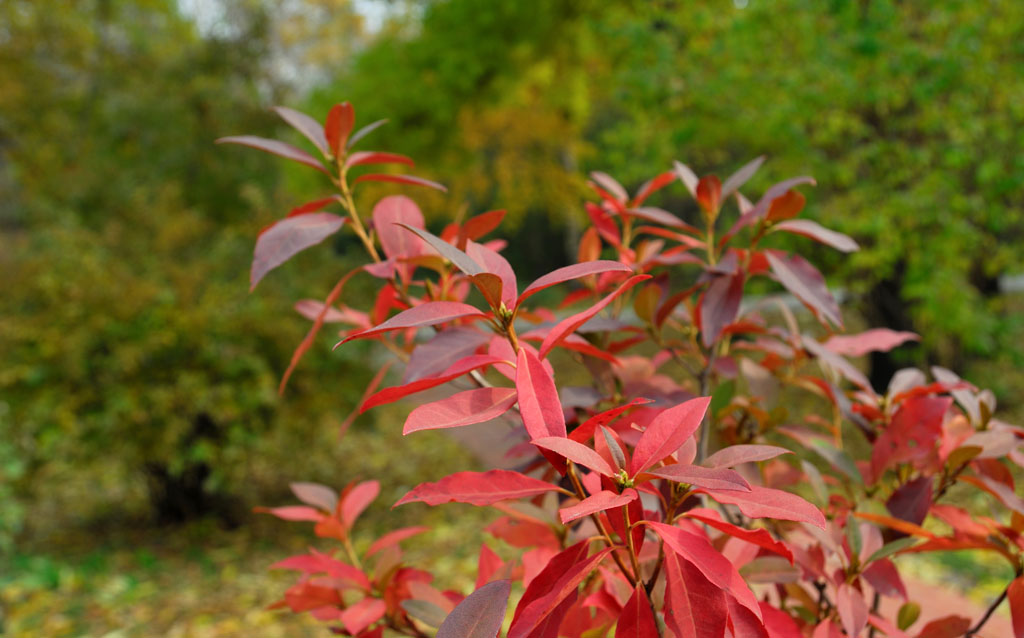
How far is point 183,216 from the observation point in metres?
3.94

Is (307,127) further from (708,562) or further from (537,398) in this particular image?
(708,562)

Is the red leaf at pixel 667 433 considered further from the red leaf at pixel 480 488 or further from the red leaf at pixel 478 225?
the red leaf at pixel 478 225

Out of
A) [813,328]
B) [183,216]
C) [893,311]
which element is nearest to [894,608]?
[183,216]

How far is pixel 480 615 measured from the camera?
1.79 feet

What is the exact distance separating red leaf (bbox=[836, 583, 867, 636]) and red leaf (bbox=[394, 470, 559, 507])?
1.16 feet

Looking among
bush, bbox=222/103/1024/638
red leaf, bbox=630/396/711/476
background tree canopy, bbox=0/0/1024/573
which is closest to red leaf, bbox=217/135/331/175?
bush, bbox=222/103/1024/638

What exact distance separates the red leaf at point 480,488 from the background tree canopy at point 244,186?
3029 millimetres

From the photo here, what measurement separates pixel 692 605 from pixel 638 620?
0.20ft

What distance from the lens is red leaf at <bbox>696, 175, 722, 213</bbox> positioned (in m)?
0.95

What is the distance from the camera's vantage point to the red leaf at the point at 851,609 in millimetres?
688

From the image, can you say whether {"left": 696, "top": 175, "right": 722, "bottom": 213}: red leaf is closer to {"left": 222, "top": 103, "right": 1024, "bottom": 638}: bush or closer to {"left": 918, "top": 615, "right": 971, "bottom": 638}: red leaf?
{"left": 222, "top": 103, "right": 1024, "bottom": 638}: bush

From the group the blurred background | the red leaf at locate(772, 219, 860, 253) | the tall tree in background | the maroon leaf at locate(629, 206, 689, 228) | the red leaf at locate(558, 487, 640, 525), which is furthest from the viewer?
the tall tree in background

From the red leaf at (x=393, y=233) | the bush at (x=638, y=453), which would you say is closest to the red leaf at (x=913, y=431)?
the bush at (x=638, y=453)

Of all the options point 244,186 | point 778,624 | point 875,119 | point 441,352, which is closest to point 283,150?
point 441,352
